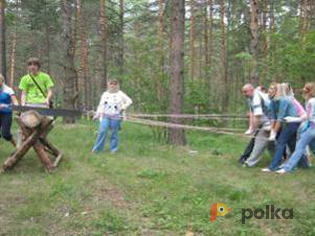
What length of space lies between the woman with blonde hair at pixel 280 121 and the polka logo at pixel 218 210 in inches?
115

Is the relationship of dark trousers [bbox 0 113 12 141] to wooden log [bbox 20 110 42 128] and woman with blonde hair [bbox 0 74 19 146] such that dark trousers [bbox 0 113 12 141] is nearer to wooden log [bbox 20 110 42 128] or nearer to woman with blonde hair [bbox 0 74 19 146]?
woman with blonde hair [bbox 0 74 19 146]

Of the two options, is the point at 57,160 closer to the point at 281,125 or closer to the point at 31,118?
the point at 31,118

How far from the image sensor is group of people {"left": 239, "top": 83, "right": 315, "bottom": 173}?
8.27 meters

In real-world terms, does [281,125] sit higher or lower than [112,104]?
lower

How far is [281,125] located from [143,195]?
11.9 feet

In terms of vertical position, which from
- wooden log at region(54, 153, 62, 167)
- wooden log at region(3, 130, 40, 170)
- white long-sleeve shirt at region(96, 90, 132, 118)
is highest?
white long-sleeve shirt at region(96, 90, 132, 118)

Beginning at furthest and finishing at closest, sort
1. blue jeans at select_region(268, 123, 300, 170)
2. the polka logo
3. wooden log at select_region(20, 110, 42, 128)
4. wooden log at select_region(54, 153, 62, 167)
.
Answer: blue jeans at select_region(268, 123, 300, 170)
wooden log at select_region(54, 153, 62, 167)
wooden log at select_region(20, 110, 42, 128)
the polka logo

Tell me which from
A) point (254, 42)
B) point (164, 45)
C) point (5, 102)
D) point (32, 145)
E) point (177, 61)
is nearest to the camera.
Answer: point (32, 145)

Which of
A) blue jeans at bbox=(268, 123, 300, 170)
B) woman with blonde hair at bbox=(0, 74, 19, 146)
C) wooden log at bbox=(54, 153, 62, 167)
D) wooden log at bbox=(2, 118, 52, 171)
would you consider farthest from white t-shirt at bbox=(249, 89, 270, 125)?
woman with blonde hair at bbox=(0, 74, 19, 146)

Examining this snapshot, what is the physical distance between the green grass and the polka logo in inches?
2.9

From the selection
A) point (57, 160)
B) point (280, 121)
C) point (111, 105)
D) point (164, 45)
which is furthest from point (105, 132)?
point (164, 45)

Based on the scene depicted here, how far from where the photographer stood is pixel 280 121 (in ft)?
27.5

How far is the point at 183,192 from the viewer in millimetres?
6547

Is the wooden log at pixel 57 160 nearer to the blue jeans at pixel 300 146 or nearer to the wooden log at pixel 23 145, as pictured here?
the wooden log at pixel 23 145
